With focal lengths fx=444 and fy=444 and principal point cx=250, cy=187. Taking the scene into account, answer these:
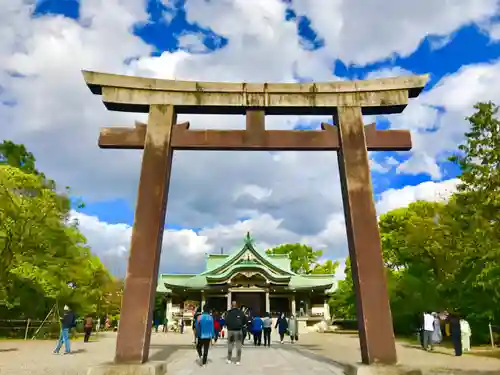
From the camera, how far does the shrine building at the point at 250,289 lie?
36.6 metres

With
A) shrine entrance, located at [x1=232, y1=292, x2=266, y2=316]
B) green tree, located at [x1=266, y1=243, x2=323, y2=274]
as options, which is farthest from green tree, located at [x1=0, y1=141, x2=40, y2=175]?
green tree, located at [x1=266, y1=243, x2=323, y2=274]

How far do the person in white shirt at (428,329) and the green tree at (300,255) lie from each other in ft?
164

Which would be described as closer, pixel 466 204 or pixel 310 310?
pixel 466 204

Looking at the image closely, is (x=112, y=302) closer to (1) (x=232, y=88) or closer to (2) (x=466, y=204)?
(2) (x=466, y=204)

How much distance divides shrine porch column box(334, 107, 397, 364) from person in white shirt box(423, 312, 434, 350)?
10197 millimetres

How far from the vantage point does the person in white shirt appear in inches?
693

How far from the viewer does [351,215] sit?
914 centimetres

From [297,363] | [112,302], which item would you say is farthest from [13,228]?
[112,302]

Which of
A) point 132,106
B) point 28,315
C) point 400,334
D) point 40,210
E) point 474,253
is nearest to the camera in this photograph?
point 132,106

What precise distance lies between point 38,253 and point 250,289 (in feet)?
60.4

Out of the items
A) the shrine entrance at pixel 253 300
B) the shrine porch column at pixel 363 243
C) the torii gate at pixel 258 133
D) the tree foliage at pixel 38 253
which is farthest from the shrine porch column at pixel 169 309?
the shrine porch column at pixel 363 243

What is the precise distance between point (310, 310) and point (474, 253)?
22.6 meters

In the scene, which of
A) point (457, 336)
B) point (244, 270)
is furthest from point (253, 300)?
point (457, 336)

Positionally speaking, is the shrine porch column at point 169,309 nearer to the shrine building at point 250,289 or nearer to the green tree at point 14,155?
the shrine building at point 250,289
